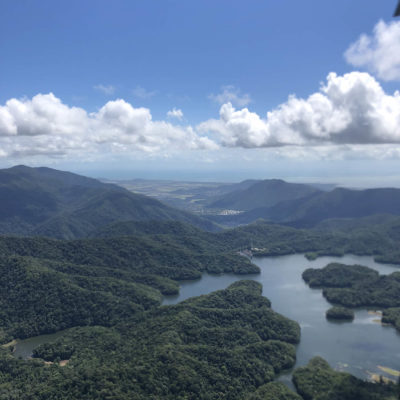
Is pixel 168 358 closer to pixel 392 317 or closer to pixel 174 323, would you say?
pixel 174 323

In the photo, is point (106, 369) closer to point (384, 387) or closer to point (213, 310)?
point (213, 310)

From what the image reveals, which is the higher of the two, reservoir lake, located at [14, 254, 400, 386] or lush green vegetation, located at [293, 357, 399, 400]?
lush green vegetation, located at [293, 357, 399, 400]

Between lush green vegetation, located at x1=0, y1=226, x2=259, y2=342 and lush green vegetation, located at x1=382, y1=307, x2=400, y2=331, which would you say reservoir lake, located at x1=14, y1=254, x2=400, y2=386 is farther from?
lush green vegetation, located at x1=0, y1=226, x2=259, y2=342

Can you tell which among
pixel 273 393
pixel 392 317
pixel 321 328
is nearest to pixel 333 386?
pixel 273 393

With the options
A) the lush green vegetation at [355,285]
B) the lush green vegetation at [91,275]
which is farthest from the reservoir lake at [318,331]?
the lush green vegetation at [91,275]

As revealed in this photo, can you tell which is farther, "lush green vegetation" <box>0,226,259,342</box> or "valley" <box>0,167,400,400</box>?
"lush green vegetation" <box>0,226,259,342</box>

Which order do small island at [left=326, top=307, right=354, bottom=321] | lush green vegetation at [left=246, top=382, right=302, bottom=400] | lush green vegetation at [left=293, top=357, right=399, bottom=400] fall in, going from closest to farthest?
1. lush green vegetation at [left=293, top=357, right=399, bottom=400]
2. lush green vegetation at [left=246, top=382, right=302, bottom=400]
3. small island at [left=326, top=307, right=354, bottom=321]

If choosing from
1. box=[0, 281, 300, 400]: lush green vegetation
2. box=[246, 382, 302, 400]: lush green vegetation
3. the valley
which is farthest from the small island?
box=[246, 382, 302, 400]: lush green vegetation
